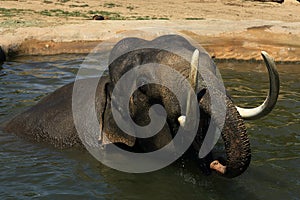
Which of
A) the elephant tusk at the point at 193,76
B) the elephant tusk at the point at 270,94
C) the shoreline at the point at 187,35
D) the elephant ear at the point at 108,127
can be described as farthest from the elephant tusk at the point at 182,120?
the shoreline at the point at 187,35

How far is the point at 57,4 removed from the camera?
2316cm

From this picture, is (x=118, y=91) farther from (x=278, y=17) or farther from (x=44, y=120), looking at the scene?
(x=278, y=17)

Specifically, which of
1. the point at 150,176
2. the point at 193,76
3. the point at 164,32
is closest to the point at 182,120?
the point at 193,76

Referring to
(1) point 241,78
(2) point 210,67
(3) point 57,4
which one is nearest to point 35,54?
(1) point 241,78

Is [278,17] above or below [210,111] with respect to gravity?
below

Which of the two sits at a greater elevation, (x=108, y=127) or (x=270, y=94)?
(x=270, y=94)

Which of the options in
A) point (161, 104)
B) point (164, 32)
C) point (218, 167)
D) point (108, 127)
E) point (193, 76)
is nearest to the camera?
point (193, 76)

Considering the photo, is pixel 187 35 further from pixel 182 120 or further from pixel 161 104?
pixel 182 120

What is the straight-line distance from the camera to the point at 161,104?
444cm

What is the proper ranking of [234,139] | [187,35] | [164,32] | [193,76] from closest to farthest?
[234,139], [193,76], [164,32], [187,35]

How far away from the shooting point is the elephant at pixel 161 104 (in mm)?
3723

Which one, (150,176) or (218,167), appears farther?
(150,176)

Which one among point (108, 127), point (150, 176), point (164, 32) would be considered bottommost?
point (150, 176)

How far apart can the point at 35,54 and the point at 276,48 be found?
20.2ft
